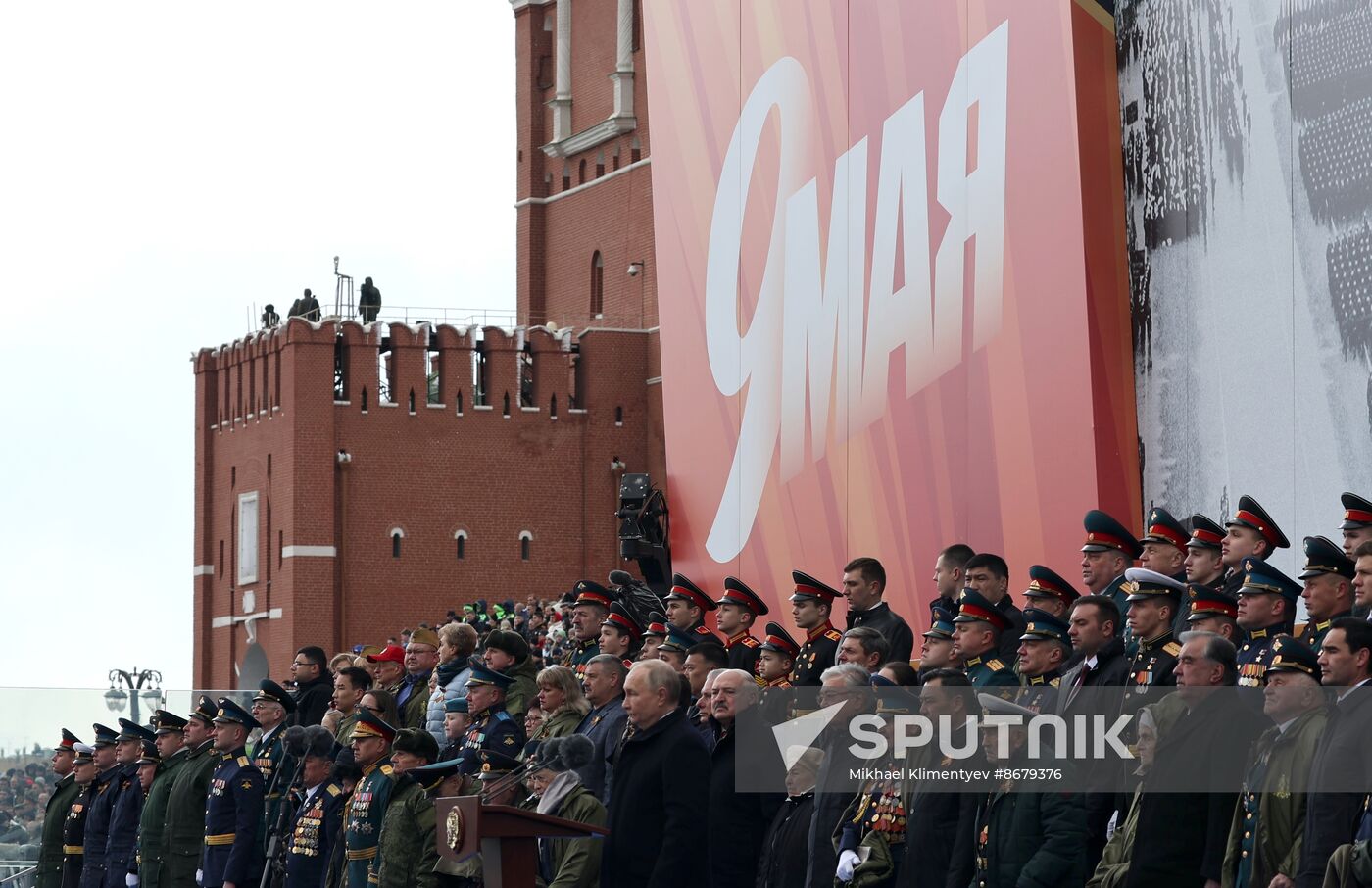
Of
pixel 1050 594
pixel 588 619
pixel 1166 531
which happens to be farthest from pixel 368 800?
pixel 1166 531

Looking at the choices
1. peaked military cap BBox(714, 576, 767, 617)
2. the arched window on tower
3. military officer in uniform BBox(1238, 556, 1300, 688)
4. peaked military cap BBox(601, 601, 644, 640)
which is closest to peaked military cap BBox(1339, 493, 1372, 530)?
military officer in uniform BBox(1238, 556, 1300, 688)

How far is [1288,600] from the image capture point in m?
7.42

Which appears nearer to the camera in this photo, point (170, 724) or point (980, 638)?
point (980, 638)

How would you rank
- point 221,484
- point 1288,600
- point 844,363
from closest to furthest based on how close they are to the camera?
point 1288,600 → point 844,363 → point 221,484

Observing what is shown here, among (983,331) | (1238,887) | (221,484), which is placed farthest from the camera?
(221,484)

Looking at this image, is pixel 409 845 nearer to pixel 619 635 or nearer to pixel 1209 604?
pixel 619 635

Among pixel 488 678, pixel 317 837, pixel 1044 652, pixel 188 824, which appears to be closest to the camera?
pixel 1044 652

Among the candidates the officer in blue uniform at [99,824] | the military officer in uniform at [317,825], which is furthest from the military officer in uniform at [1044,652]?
the officer in blue uniform at [99,824]

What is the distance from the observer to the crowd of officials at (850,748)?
262 inches

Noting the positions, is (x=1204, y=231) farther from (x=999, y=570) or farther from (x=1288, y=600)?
(x=1288, y=600)

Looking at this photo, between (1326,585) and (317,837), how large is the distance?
16.8 ft

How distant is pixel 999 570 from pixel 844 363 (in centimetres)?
558

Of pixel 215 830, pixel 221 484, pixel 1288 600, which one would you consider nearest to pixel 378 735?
pixel 215 830

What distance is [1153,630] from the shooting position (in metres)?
7.64
